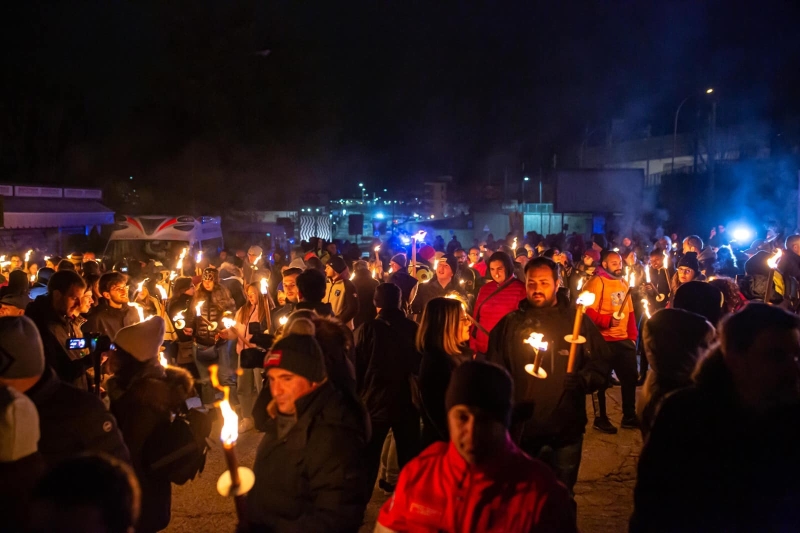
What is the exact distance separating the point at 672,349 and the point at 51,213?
84.5ft

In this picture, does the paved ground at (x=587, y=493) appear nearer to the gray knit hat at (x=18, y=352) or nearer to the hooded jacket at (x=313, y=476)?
the hooded jacket at (x=313, y=476)

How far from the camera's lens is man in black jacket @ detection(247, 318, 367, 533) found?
9.39ft

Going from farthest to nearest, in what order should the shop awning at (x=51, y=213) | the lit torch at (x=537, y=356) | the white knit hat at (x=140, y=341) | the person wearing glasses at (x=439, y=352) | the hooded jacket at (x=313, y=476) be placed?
the shop awning at (x=51, y=213)
the person wearing glasses at (x=439, y=352)
the lit torch at (x=537, y=356)
the white knit hat at (x=140, y=341)
the hooded jacket at (x=313, y=476)

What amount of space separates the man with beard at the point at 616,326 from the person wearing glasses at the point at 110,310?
4947mm

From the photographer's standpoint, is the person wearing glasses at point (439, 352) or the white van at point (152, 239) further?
the white van at point (152, 239)

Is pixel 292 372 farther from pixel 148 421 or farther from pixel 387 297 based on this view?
pixel 387 297

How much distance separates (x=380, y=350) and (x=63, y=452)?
2.64 meters

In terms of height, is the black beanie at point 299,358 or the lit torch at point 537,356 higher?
the black beanie at point 299,358

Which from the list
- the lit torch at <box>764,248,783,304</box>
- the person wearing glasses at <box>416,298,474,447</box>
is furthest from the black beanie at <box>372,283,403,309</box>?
the lit torch at <box>764,248,783,304</box>

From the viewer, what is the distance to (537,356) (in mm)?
3932

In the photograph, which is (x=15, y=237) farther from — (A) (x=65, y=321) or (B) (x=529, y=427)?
(B) (x=529, y=427)

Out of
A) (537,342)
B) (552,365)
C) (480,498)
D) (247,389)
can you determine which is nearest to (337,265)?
(247,389)

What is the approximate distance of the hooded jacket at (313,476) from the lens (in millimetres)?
2854

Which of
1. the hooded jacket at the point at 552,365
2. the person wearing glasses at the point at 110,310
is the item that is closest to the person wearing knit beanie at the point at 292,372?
the hooded jacket at the point at 552,365
